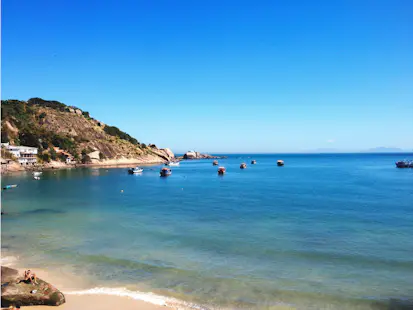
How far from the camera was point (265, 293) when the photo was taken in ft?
52.5

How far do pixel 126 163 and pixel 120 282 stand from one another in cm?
14279

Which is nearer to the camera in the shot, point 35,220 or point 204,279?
point 204,279

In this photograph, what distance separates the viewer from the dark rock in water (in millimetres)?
13812

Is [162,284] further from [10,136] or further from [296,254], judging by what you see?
[10,136]

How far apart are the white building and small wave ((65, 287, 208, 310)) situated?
104m

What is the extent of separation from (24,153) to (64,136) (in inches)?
1069

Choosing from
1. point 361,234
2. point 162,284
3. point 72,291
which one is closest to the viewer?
point 72,291

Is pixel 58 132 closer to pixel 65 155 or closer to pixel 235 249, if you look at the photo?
pixel 65 155

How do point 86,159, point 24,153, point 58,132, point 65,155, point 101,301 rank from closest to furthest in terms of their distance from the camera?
point 101,301 < point 24,153 < point 65,155 < point 86,159 < point 58,132

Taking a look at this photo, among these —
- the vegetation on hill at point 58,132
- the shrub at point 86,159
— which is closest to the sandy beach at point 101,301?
the vegetation on hill at point 58,132

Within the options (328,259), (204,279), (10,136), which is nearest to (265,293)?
A: (204,279)

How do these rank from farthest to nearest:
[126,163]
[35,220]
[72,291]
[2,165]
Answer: [126,163] → [2,165] → [35,220] → [72,291]

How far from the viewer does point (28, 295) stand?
1401cm

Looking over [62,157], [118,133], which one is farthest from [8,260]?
[118,133]
